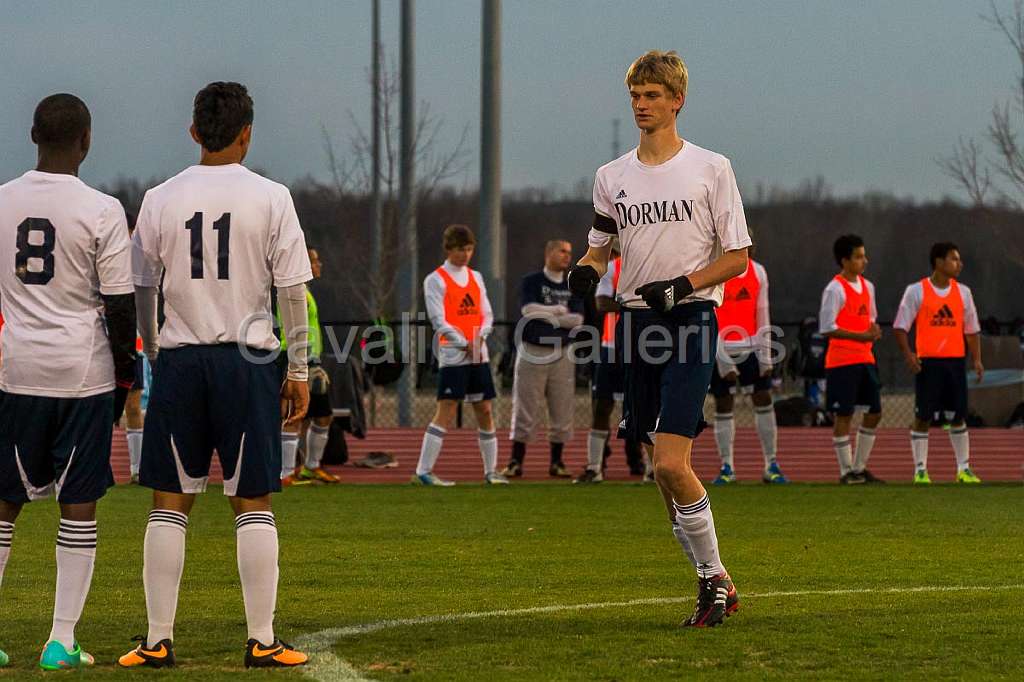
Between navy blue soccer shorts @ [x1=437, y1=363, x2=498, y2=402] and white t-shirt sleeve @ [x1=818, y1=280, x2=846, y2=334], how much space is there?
9.72 ft

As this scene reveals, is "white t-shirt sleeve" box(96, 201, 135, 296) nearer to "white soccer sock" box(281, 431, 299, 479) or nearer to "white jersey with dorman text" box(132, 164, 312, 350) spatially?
"white jersey with dorman text" box(132, 164, 312, 350)

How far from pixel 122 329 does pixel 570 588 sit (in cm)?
289

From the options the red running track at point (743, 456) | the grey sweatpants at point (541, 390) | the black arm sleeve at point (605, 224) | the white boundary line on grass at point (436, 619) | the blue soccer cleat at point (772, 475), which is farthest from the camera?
the red running track at point (743, 456)

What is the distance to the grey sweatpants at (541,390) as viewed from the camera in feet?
50.0

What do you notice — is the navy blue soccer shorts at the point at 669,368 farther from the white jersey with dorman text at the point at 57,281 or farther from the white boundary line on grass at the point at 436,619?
the white jersey with dorman text at the point at 57,281

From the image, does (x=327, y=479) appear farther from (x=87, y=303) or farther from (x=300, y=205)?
(x=300, y=205)

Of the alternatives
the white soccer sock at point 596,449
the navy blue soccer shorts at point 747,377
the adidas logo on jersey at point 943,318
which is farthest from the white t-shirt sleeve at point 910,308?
the white soccer sock at point 596,449

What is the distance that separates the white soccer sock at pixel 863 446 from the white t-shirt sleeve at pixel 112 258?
33.4 ft

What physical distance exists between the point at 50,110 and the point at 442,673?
2.39m

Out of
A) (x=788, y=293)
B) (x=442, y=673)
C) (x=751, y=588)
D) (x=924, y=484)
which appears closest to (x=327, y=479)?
(x=924, y=484)

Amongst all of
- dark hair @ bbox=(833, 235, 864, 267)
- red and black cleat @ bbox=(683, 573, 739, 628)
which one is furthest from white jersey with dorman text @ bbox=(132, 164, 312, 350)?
dark hair @ bbox=(833, 235, 864, 267)

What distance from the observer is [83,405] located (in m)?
5.55

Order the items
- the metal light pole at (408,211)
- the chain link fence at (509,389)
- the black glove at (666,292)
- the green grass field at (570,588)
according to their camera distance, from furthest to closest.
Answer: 1. the chain link fence at (509,389)
2. the metal light pole at (408,211)
3. the black glove at (666,292)
4. the green grass field at (570,588)

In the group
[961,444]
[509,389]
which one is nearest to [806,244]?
[509,389]
